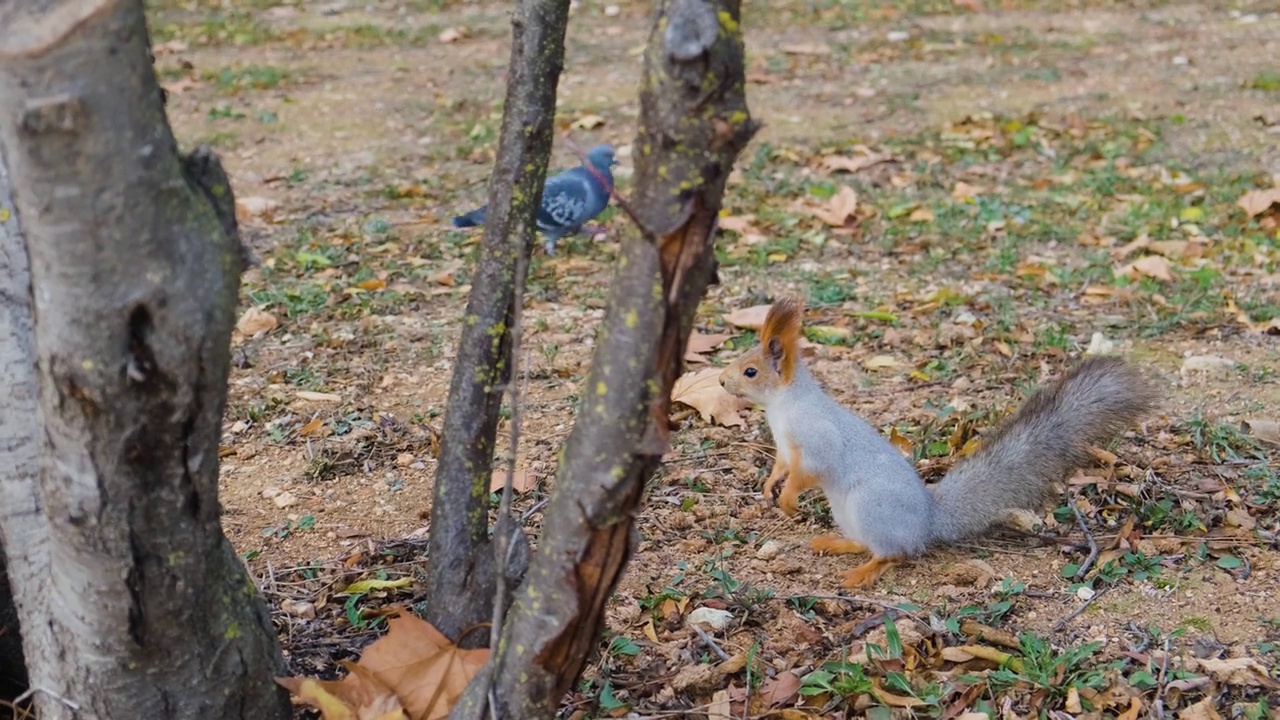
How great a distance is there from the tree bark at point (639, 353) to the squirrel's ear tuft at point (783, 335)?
1.37m

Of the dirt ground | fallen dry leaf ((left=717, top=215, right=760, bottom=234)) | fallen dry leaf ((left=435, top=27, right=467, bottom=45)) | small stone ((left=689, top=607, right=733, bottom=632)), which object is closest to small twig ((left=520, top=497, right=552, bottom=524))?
the dirt ground

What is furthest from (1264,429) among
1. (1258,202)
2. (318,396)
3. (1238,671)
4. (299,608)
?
(318,396)

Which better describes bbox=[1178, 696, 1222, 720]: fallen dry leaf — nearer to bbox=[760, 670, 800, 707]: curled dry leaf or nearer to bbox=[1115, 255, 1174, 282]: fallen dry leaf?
bbox=[760, 670, 800, 707]: curled dry leaf

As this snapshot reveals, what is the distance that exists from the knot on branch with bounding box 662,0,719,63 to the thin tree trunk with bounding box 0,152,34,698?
90 cm

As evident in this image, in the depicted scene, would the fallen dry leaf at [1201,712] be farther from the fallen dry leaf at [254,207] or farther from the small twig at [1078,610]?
the fallen dry leaf at [254,207]

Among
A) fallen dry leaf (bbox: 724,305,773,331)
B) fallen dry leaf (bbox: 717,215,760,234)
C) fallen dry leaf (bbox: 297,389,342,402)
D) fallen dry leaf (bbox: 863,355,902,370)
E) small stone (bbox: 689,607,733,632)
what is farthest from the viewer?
fallen dry leaf (bbox: 717,215,760,234)

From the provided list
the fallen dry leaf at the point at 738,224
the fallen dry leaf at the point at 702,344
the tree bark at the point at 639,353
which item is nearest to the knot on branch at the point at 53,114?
the tree bark at the point at 639,353

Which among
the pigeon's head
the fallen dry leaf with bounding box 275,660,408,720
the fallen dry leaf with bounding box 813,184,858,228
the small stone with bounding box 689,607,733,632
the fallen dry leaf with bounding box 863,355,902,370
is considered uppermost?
the pigeon's head

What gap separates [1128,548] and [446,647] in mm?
1618

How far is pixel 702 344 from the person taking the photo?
13.1 feet

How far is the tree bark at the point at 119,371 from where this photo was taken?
1.36 metres

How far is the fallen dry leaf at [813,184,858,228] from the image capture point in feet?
17.2

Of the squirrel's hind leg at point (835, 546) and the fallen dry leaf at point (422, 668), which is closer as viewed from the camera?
the fallen dry leaf at point (422, 668)

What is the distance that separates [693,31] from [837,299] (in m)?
3.16
